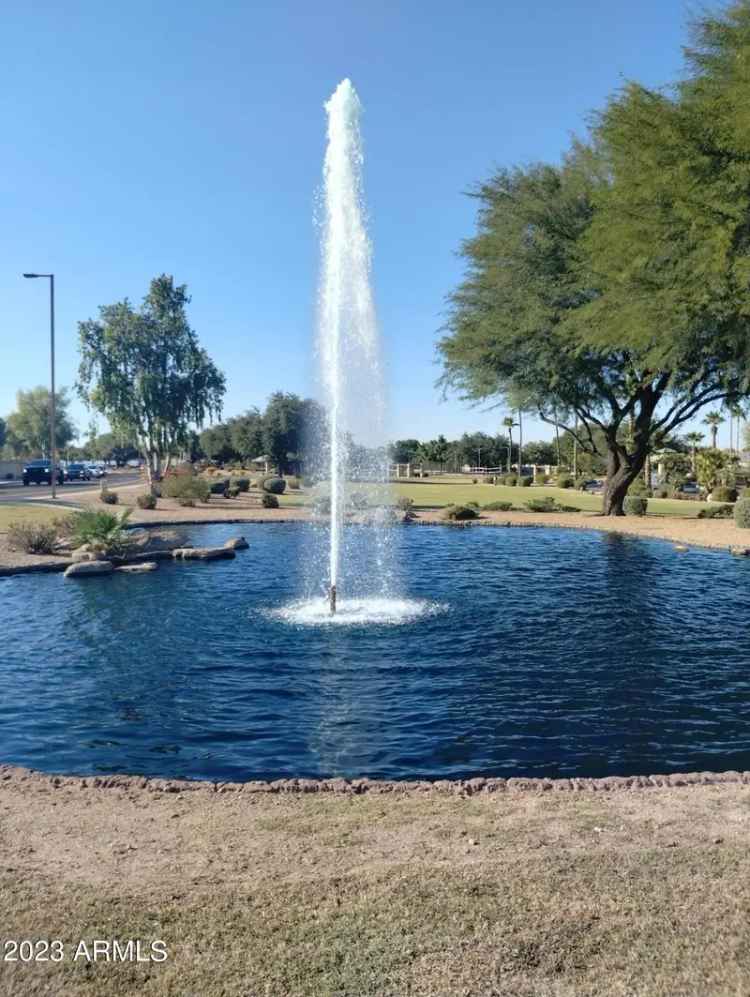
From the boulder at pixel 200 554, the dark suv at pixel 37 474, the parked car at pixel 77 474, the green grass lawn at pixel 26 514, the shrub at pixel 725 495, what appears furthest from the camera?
the parked car at pixel 77 474

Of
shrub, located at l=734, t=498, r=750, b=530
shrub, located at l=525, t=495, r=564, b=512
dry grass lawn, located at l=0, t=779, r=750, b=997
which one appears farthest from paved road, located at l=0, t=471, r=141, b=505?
dry grass lawn, located at l=0, t=779, r=750, b=997

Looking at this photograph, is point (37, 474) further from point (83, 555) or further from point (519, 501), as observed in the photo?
point (83, 555)

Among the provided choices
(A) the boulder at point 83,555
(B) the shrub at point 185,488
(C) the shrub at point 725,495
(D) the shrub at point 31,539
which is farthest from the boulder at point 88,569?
(C) the shrub at point 725,495

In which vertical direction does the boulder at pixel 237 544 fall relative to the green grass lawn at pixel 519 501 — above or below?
below

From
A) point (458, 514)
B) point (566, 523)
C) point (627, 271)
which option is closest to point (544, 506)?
point (566, 523)

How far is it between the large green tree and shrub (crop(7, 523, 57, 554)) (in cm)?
2018

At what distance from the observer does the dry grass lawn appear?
451cm

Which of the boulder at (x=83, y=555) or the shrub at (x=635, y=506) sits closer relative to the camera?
the boulder at (x=83, y=555)

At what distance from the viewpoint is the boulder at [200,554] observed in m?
25.0

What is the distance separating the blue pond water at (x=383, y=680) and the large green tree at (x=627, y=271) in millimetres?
10933

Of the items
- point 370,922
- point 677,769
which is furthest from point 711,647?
point 370,922

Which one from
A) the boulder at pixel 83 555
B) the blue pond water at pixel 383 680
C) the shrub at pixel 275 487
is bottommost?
the blue pond water at pixel 383 680

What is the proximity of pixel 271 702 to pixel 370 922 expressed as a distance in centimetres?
604

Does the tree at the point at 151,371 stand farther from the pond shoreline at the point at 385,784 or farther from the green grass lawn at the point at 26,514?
the pond shoreline at the point at 385,784
